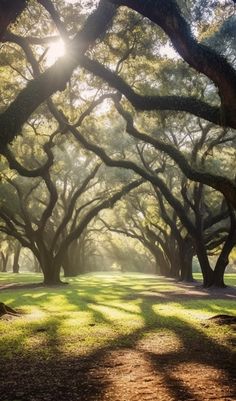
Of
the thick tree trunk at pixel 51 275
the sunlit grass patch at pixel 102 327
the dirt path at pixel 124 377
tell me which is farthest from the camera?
the thick tree trunk at pixel 51 275

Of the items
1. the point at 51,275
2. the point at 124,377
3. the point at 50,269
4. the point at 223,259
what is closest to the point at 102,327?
the point at 124,377

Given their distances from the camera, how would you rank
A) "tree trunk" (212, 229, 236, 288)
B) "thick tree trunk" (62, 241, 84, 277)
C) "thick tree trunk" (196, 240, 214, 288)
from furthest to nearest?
"thick tree trunk" (62, 241, 84, 277), "thick tree trunk" (196, 240, 214, 288), "tree trunk" (212, 229, 236, 288)

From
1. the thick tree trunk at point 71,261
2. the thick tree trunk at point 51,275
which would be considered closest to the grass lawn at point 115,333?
the thick tree trunk at point 51,275

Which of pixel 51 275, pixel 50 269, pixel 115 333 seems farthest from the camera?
pixel 50 269

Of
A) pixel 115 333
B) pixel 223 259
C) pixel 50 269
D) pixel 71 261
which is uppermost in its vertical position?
pixel 71 261

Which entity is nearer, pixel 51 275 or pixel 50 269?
pixel 51 275

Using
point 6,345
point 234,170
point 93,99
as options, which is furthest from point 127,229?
point 6,345

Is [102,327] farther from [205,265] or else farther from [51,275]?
[51,275]

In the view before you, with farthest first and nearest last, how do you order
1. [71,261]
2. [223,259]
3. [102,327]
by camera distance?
1. [71,261]
2. [223,259]
3. [102,327]

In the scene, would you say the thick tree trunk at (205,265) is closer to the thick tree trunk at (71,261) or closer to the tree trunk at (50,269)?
the tree trunk at (50,269)

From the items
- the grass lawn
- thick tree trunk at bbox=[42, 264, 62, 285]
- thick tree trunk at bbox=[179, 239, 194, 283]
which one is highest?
thick tree trunk at bbox=[179, 239, 194, 283]

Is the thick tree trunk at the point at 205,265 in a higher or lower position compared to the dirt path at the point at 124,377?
higher

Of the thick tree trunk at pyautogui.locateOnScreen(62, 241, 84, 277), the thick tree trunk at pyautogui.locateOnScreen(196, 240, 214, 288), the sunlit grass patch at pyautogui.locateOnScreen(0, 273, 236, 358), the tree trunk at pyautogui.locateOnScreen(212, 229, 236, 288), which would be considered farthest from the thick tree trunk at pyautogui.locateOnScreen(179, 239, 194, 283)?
the sunlit grass patch at pyautogui.locateOnScreen(0, 273, 236, 358)

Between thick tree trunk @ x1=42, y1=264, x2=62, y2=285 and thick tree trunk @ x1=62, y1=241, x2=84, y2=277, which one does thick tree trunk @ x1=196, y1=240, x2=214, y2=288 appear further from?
thick tree trunk @ x1=62, y1=241, x2=84, y2=277
